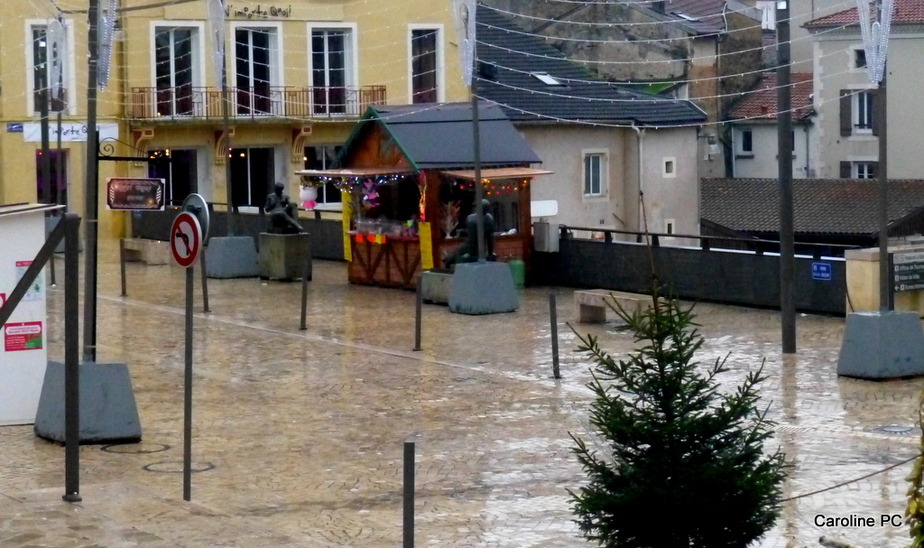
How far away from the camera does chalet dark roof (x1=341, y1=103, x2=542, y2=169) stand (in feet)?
78.7

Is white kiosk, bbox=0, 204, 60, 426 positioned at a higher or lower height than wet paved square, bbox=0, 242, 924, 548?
higher

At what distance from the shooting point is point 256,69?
41.8 m

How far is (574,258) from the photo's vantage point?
24.4 meters

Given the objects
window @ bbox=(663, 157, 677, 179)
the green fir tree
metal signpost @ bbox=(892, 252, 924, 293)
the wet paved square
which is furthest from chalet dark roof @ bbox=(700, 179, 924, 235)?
the green fir tree

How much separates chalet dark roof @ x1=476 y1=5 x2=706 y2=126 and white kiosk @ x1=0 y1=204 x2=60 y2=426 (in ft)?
83.9

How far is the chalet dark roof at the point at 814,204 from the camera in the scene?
42.3 metres

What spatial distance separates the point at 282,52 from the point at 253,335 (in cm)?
2398

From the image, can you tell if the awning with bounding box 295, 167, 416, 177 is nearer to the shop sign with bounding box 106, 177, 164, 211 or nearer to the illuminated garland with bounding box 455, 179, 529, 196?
the illuminated garland with bounding box 455, 179, 529, 196

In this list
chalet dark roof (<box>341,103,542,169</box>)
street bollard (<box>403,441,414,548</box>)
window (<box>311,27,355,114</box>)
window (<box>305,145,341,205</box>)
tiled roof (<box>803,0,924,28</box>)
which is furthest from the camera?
tiled roof (<box>803,0,924,28</box>)

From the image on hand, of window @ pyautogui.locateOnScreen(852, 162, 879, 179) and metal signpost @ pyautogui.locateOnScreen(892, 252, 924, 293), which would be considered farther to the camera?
window @ pyautogui.locateOnScreen(852, 162, 879, 179)

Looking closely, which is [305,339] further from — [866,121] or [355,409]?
[866,121]

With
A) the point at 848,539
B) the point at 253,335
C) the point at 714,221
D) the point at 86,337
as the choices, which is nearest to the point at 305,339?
the point at 253,335

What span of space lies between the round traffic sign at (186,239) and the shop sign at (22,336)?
2927 mm

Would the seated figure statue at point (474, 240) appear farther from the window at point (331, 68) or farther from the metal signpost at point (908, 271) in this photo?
the window at point (331, 68)
